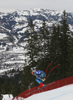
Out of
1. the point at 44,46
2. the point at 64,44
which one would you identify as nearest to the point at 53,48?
the point at 44,46

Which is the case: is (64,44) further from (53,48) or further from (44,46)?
(44,46)

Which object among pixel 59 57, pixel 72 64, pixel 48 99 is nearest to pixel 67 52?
pixel 59 57

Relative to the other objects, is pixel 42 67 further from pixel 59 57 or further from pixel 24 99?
pixel 24 99

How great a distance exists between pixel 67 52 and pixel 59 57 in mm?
1534

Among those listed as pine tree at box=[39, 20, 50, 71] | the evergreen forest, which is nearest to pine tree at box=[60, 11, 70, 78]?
the evergreen forest

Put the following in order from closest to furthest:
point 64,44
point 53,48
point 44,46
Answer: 1. point 64,44
2. point 53,48
3. point 44,46

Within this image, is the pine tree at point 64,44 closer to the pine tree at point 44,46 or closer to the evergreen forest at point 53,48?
the evergreen forest at point 53,48

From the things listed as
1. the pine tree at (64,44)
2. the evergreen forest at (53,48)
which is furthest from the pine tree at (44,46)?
the pine tree at (64,44)

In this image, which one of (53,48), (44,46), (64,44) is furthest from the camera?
(44,46)

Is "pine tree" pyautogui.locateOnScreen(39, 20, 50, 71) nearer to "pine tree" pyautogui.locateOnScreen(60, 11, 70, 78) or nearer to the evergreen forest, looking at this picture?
the evergreen forest

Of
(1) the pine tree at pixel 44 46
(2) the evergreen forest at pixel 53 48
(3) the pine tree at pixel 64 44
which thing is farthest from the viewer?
(1) the pine tree at pixel 44 46

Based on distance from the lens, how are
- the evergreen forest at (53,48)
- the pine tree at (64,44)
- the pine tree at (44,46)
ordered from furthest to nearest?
the pine tree at (44,46)
the evergreen forest at (53,48)
the pine tree at (64,44)

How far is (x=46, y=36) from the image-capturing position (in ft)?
82.4

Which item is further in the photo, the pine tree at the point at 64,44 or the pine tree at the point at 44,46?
the pine tree at the point at 44,46
